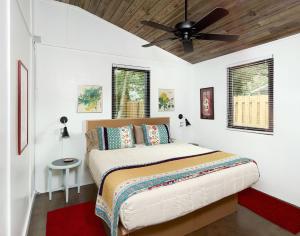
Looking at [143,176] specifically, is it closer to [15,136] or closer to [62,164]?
[15,136]

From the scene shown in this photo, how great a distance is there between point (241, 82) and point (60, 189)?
364 cm

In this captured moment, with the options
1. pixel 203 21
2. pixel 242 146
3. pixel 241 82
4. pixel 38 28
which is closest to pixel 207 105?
pixel 241 82

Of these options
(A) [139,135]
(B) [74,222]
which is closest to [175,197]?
(B) [74,222]

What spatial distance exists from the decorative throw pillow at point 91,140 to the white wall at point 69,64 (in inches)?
5.4

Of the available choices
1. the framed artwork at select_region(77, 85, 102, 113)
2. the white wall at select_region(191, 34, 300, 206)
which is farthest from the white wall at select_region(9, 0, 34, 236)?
the white wall at select_region(191, 34, 300, 206)

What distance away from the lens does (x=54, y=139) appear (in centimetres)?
303

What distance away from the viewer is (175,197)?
5.37 feet

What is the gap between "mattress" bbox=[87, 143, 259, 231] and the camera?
4.79ft

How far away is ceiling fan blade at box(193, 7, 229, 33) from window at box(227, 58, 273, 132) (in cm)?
167

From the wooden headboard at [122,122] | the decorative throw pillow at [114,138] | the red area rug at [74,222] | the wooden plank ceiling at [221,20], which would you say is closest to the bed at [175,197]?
the decorative throw pillow at [114,138]

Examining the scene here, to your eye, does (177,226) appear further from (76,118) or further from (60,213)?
(76,118)

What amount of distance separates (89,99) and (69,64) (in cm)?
66

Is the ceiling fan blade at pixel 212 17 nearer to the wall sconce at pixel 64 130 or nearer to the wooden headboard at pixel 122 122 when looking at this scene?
the wooden headboard at pixel 122 122

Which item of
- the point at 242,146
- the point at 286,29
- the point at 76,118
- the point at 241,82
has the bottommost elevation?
the point at 242,146
